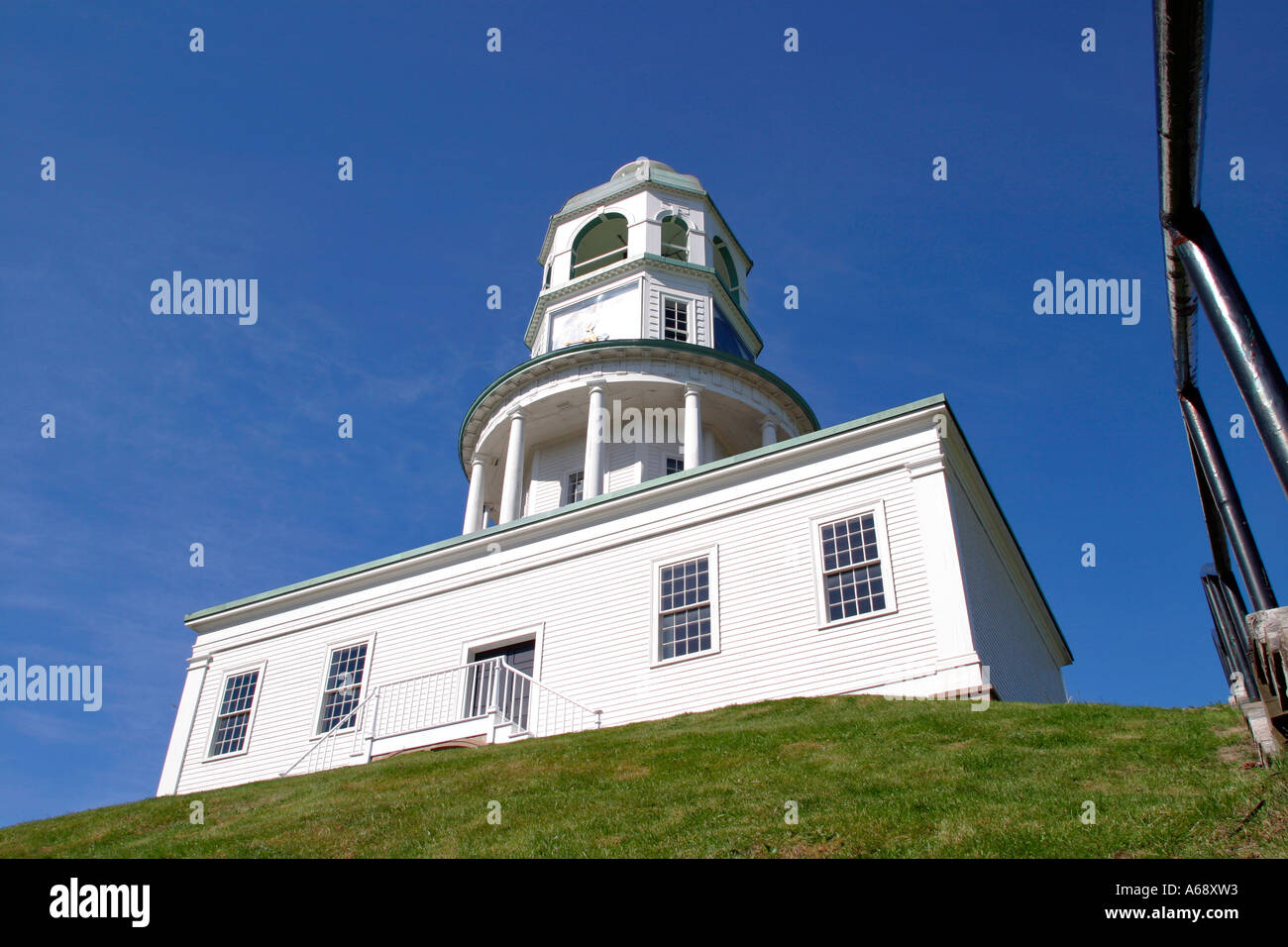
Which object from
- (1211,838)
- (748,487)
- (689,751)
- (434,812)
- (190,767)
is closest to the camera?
(1211,838)

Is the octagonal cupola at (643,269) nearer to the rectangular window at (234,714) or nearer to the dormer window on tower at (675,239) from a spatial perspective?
the dormer window on tower at (675,239)

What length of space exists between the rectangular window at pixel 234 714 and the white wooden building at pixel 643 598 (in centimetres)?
6

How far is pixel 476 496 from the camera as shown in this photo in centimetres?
2919

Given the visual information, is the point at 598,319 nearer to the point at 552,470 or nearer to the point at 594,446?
the point at 552,470

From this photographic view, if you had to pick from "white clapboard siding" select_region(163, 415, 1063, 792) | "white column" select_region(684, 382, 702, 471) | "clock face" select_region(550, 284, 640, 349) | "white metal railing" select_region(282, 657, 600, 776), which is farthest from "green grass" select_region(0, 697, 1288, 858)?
"clock face" select_region(550, 284, 640, 349)

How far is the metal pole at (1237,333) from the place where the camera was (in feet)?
12.6

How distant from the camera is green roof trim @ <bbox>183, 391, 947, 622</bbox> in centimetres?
1839

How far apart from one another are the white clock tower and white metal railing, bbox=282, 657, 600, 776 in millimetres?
7234

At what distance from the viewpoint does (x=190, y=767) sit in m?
22.5

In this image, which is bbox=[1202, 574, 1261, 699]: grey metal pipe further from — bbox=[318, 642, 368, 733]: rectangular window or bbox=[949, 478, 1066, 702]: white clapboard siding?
bbox=[318, 642, 368, 733]: rectangular window

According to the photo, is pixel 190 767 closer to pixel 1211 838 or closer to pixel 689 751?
pixel 689 751

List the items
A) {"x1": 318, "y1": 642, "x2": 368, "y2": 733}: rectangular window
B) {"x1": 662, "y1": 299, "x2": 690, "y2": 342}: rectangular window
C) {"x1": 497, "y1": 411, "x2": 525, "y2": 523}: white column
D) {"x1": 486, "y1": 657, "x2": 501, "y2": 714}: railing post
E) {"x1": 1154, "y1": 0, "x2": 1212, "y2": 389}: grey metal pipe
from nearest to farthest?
1. {"x1": 1154, "y1": 0, "x2": 1212, "y2": 389}: grey metal pipe
2. {"x1": 486, "y1": 657, "x2": 501, "y2": 714}: railing post
3. {"x1": 318, "y1": 642, "x2": 368, "y2": 733}: rectangular window
4. {"x1": 497, "y1": 411, "x2": 525, "y2": 523}: white column
5. {"x1": 662, "y1": 299, "x2": 690, "y2": 342}: rectangular window
